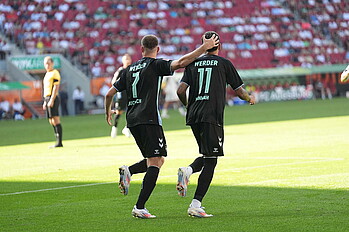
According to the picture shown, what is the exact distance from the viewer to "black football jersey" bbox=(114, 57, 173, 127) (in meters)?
9.03

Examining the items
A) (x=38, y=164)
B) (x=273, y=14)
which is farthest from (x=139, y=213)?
(x=273, y=14)

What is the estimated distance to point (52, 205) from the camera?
10.2 meters

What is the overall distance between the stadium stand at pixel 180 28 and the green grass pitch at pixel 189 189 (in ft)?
80.7

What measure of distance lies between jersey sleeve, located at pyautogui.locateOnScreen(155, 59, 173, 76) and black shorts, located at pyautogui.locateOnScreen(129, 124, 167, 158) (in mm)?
625

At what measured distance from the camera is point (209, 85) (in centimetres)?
906

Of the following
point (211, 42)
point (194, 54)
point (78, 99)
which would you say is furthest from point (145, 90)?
point (78, 99)

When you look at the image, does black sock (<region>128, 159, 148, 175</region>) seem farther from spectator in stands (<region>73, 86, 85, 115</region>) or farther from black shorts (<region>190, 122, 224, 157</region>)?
spectator in stands (<region>73, 86, 85, 115</region>)

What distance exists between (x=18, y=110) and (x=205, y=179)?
108ft

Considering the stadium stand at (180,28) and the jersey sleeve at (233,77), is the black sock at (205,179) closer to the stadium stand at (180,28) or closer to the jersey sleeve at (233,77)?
the jersey sleeve at (233,77)

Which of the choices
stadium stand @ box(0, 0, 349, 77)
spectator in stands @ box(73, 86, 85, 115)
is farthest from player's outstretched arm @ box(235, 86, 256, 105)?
stadium stand @ box(0, 0, 349, 77)

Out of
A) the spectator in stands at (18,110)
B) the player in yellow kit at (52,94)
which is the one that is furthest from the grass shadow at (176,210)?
the spectator in stands at (18,110)

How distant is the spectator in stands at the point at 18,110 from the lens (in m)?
40.7

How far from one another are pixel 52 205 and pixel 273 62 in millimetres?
46086

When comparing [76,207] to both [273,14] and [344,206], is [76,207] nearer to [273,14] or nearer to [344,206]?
[344,206]
